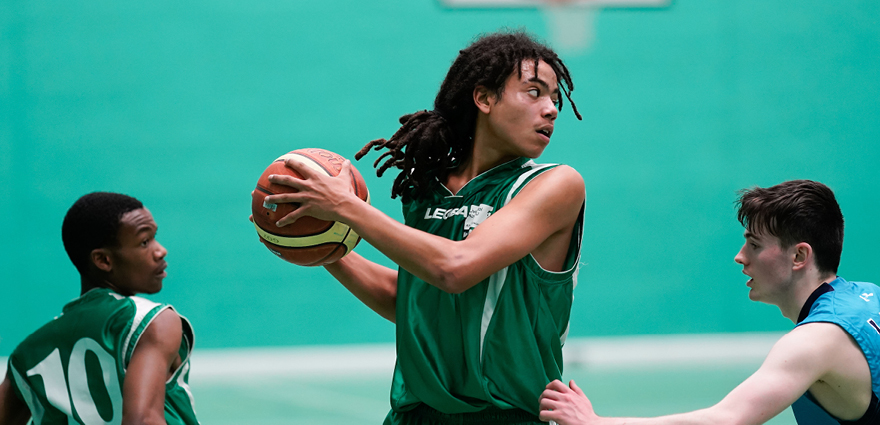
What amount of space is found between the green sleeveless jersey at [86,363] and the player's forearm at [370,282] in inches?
21.7

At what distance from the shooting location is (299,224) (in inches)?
82.4

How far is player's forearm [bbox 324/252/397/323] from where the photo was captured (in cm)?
244

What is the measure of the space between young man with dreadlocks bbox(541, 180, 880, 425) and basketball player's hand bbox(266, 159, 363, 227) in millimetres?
711

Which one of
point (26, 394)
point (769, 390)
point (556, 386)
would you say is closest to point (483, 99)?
point (556, 386)

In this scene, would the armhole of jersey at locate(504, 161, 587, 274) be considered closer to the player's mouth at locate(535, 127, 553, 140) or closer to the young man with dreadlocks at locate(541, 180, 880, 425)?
the player's mouth at locate(535, 127, 553, 140)

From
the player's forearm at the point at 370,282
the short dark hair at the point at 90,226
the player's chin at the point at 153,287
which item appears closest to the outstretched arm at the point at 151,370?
the player's chin at the point at 153,287

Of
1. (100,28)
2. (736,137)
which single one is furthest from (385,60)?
(736,137)

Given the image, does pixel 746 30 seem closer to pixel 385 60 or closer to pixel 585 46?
pixel 585 46

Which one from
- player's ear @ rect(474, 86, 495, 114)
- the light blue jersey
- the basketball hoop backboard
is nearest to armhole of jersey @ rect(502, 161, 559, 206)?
player's ear @ rect(474, 86, 495, 114)

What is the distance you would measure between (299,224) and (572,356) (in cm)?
577

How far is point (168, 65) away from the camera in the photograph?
24.5 ft

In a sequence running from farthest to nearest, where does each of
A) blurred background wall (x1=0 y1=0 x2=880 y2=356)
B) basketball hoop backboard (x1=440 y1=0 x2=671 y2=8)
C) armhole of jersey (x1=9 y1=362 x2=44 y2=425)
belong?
basketball hoop backboard (x1=440 y1=0 x2=671 y2=8)
blurred background wall (x1=0 y1=0 x2=880 y2=356)
armhole of jersey (x1=9 y1=362 x2=44 y2=425)

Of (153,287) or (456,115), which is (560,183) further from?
(153,287)

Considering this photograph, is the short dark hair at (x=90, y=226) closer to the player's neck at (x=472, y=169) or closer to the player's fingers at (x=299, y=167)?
the player's fingers at (x=299, y=167)
